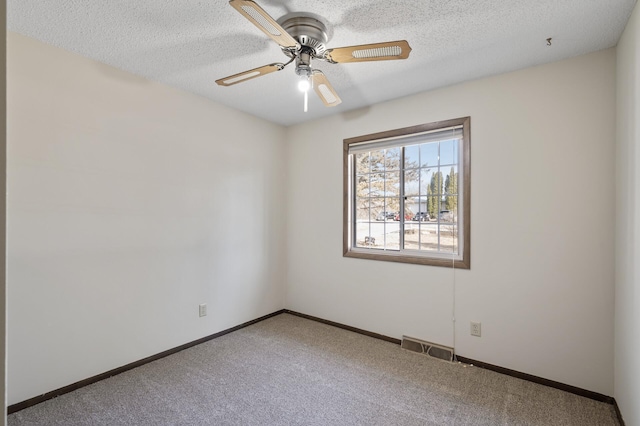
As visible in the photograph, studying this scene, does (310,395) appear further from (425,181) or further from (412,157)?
(412,157)

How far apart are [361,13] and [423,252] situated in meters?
2.09


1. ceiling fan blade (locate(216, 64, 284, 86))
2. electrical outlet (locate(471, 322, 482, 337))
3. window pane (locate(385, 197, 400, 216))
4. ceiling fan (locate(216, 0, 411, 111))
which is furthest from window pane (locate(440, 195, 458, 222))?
ceiling fan blade (locate(216, 64, 284, 86))

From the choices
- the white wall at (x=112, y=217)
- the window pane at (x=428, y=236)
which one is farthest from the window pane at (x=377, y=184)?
the white wall at (x=112, y=217)

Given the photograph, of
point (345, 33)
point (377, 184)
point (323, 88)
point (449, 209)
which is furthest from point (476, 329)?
point (345, 33)

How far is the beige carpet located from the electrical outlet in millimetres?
286

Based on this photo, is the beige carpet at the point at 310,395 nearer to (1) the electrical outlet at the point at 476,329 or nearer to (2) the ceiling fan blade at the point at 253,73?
(1) the electrical outlet at the point at 476,329

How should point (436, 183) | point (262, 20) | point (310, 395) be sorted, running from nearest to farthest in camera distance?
point (262, 20)
point (310, 395)
point (436, 183)

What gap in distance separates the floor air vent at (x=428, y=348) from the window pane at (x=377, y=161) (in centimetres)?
172

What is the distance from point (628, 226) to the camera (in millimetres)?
1780

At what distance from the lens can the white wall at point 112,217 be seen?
6.57ft

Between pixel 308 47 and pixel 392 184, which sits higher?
pixel 308 47

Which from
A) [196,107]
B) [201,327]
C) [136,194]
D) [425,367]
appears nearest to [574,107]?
[425,367]

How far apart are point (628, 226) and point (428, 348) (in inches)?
68.4

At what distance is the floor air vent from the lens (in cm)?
271
